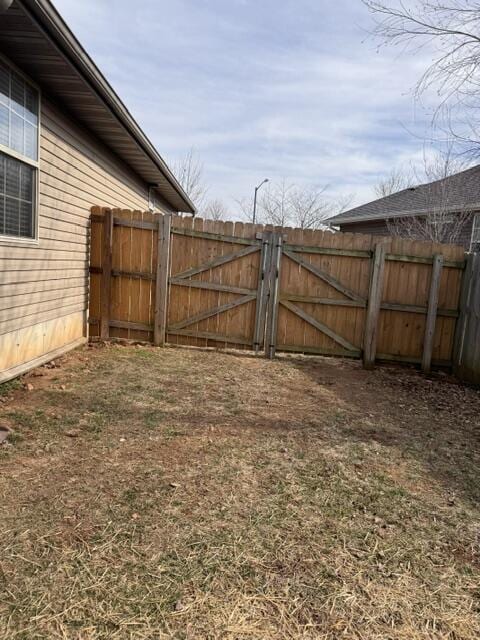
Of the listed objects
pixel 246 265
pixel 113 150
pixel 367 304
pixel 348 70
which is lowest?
pixel 367 304

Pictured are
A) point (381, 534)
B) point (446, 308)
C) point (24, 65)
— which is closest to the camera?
point (381, 534)

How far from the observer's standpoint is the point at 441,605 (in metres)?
1.76

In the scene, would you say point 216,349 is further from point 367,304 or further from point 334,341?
point 367,304

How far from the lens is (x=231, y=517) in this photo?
2.30m

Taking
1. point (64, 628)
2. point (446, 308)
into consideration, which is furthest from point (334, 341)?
point (64, 628)

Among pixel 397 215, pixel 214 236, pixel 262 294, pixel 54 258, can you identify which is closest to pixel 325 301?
pixel 262 294

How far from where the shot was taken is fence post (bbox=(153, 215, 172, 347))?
631 centimetres

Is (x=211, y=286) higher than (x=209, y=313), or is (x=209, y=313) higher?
(x=211, y=286)

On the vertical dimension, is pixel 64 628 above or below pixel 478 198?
below

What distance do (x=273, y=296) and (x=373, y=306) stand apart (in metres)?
1.48

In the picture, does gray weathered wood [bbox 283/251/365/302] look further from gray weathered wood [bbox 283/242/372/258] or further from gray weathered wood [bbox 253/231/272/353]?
gray weathered wood [bbox 253/231/272/353]

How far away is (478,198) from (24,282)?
11461 millimetres

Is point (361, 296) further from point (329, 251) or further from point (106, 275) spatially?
point (106, 275)

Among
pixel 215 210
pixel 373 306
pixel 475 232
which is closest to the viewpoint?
pixel 373 306
